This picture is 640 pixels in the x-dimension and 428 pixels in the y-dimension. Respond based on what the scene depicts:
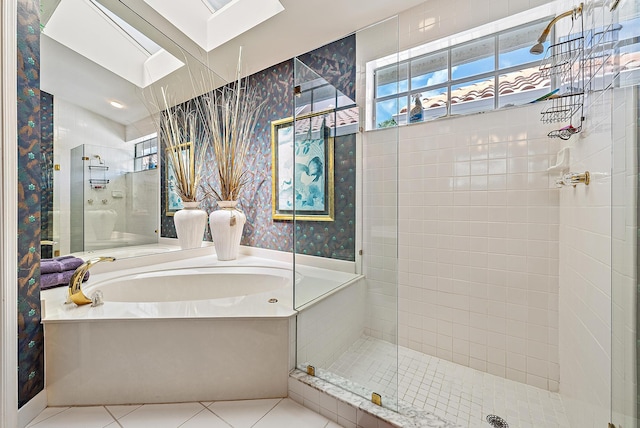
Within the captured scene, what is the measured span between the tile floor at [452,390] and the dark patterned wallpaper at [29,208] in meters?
1.44

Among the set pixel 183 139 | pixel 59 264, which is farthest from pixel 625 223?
pixel 183 139

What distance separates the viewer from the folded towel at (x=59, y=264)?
1.48 meters

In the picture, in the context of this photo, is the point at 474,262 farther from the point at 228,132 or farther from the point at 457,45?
the point at 228,132

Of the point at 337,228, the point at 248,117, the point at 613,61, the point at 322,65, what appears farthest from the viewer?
the point at 248,117

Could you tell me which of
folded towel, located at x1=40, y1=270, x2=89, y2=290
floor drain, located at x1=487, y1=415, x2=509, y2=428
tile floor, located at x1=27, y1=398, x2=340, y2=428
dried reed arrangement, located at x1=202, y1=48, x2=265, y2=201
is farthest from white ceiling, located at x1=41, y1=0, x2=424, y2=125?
floor drain, located at x1=487, y1=415, x2=509, y2=428

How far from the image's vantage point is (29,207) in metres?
1.16

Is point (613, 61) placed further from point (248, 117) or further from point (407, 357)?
point (248, 117)

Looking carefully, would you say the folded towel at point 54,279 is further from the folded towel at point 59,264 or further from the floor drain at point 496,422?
the floor drain at point 496,422

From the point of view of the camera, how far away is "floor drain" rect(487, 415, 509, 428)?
4.09ft

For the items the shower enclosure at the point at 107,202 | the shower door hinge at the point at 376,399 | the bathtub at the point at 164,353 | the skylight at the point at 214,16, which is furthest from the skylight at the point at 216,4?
the shower door hinge at the point at 376,399

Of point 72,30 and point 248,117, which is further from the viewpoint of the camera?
point 248,117

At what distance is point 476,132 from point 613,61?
0.88m


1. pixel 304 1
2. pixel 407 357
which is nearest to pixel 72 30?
pixel 304 1

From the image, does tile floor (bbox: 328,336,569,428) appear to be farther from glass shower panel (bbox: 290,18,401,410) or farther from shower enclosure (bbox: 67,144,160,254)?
shower enclosure (bbox: 67,144,160,254)
